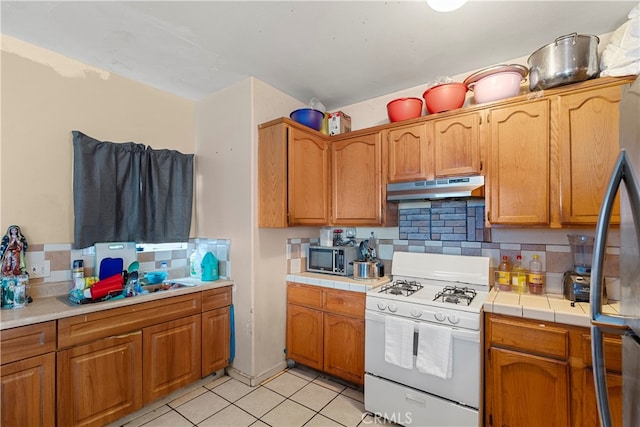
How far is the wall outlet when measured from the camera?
193 cm

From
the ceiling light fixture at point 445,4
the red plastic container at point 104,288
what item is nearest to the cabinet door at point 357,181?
the ceiling light fixture at point 445,4

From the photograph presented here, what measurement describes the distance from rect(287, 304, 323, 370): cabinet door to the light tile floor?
0.17 metres

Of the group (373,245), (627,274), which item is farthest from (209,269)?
(627,274)

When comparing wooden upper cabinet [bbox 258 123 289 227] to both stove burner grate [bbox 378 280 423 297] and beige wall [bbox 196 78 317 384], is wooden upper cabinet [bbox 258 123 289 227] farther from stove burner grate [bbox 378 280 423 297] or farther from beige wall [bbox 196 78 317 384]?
stove burner grate [bbox 378 280 423 297]

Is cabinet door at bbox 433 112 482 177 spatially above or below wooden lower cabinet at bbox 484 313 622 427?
above

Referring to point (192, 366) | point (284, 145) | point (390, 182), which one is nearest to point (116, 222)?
point (192, 366)

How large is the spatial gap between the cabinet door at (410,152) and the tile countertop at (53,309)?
1922 millimetres

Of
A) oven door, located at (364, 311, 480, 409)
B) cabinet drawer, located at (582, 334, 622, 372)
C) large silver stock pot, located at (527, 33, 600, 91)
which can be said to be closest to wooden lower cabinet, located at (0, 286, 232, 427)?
oven door, located at (364, 311, 480, 409)

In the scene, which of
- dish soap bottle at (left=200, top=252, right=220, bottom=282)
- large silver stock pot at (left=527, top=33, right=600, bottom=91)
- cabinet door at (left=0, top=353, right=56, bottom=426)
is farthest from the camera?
dish soap bottle at (left=200, top=252, right=220, bottom=282)

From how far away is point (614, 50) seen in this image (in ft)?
5.48

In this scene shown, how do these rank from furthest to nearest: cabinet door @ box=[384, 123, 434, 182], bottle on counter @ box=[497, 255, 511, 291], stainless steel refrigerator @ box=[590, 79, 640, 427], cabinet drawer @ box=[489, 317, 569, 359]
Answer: cabinet door @ box=[384, 123, 434, 182] < bottle on counter @ box=[497, 255, 511, 291] < cabinet drawer @ box=[489, 317, 569, 359] < stainless steel refrigerator @ box=[590, 79, 640, 427]

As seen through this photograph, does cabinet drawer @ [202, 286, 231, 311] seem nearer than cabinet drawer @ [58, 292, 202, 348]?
No

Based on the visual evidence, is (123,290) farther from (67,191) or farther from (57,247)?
(67,191)

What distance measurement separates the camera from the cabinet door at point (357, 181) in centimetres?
244
